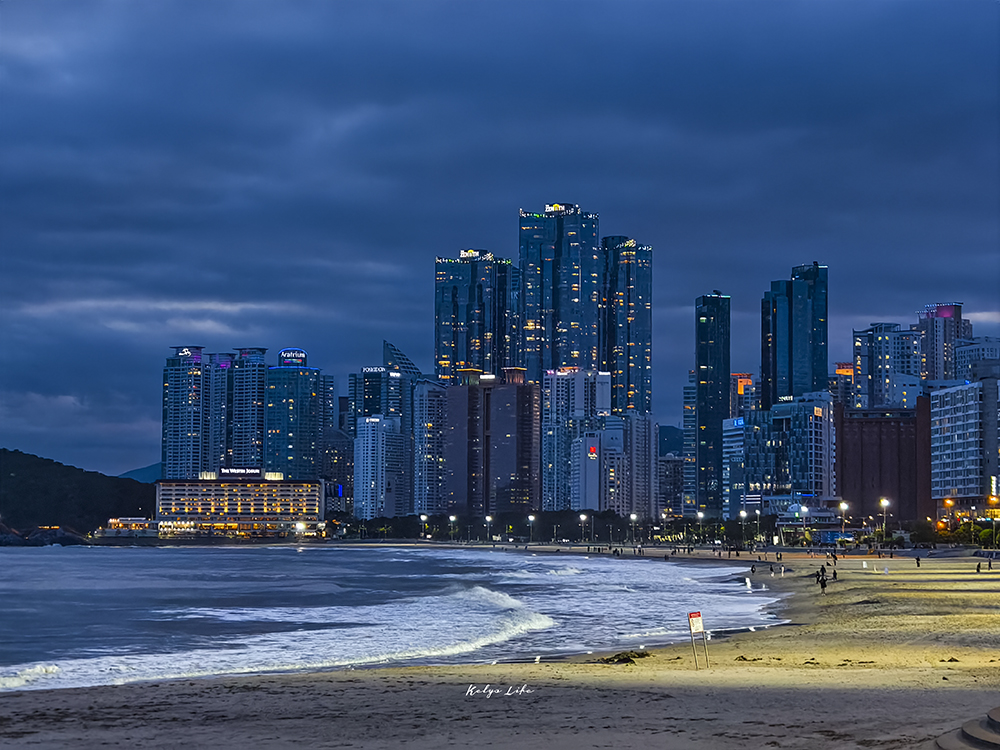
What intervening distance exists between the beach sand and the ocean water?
660cm

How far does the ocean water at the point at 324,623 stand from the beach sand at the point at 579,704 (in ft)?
21.6

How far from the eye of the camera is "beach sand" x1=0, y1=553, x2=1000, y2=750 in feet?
56.3

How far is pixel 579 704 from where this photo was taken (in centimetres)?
2145

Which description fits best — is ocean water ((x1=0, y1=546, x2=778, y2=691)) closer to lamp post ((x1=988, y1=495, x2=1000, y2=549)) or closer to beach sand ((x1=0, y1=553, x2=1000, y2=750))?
beach sand ((x1=0, y1=553, x2=1000, y2=750))

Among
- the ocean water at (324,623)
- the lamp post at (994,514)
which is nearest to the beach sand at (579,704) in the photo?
the ocean water at (324,623)

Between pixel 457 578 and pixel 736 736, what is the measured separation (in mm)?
93287

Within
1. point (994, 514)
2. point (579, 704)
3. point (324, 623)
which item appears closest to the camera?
point (579, 704)

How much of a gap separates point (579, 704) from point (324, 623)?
33798 mm

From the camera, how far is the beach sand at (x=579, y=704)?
1717 cm

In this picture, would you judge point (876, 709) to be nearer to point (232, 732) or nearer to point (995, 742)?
point (995, 742)

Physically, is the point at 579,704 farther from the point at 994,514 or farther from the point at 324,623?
the point at 994,514

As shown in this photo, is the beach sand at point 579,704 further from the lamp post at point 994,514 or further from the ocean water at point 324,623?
the lamp post at point 994,514

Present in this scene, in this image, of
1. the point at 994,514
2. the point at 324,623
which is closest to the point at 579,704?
the point at 324,623

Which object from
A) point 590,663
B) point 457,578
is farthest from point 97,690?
point 457,578
